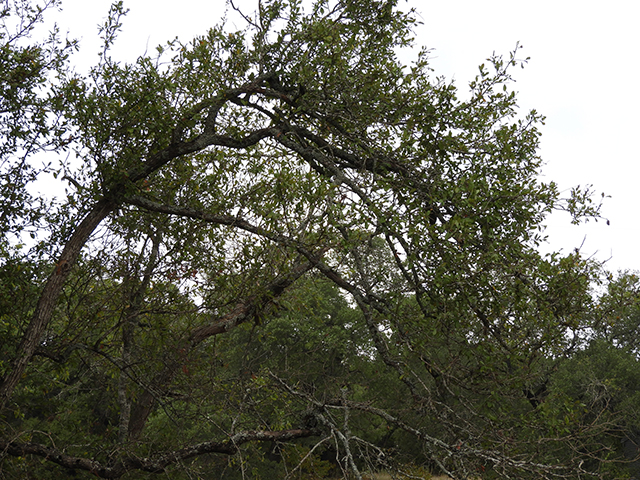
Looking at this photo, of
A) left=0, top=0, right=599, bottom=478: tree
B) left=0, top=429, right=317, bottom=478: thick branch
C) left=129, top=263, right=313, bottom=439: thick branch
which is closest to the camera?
left=0, top=0, right=599, bottom=478: tree

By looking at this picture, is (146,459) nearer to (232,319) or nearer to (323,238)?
(232,319)

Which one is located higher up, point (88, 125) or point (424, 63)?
point (424, 63)

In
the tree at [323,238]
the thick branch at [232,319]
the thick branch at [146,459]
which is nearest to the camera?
the tree at [323,238]

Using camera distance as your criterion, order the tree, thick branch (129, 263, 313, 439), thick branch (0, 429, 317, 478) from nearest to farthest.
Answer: the tree, thick branch (0, 429, 317, 478), thick branch (129, 263, 313, 439)

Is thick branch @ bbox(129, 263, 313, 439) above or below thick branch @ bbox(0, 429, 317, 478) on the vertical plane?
above

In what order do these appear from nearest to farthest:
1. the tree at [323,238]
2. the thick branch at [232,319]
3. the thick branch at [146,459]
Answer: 1. the tree at [323,238]
2. the thick branch at [146,459]
3. the thick branch at [232,319]

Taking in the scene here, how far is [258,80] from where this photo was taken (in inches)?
325

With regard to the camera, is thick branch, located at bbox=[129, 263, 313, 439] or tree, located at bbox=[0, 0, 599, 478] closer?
tree, located at bbox=[0, 0, 599, 478]

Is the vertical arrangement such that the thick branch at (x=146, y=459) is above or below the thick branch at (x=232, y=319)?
below

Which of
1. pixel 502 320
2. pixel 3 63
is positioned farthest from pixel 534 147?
pixel 3 63

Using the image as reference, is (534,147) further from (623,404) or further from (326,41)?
(623,404)

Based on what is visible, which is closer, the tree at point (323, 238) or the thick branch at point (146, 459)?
the tree at point (323, 238)

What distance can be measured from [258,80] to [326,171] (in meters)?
2.02

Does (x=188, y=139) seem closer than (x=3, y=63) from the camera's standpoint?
No
